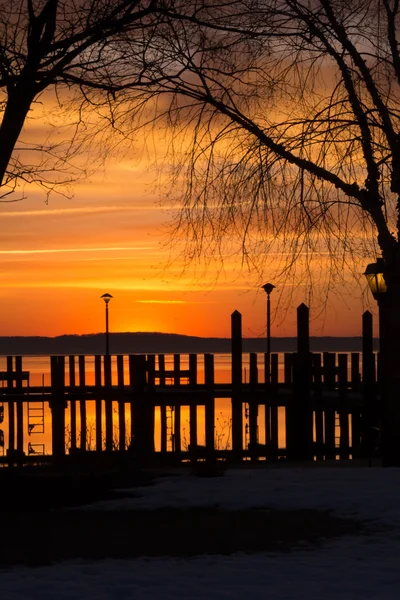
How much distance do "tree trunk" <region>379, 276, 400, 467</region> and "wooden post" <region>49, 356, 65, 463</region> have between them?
617 cm

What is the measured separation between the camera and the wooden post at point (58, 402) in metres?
19.2

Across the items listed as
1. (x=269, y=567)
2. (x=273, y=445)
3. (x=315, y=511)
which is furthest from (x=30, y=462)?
(x=269, y=567)

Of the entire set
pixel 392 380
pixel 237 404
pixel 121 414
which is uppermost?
pixel 392 380

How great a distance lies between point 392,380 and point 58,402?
6.82m

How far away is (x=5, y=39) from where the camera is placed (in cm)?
1270

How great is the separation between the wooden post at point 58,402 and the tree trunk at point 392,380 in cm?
617

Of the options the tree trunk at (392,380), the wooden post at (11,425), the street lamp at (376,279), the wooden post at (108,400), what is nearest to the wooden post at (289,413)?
the wooden post at (108,400)

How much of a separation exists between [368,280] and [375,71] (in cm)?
317

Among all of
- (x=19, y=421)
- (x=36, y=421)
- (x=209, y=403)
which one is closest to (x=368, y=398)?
(x=209, y=403)

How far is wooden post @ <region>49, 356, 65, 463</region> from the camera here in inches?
758

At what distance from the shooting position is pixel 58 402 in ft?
63.4

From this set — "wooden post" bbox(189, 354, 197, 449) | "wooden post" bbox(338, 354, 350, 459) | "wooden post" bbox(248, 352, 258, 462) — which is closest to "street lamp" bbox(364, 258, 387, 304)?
"wooden post" bbox(248, 352, 258, 462)

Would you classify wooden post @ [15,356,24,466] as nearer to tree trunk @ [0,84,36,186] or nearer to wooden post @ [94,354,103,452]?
wooden post @ [94,354,103,452]

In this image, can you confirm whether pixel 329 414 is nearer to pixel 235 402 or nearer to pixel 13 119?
pixel 235 402
